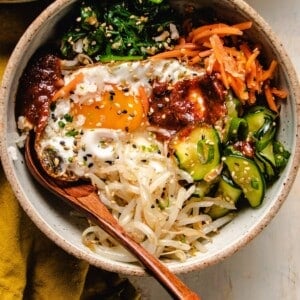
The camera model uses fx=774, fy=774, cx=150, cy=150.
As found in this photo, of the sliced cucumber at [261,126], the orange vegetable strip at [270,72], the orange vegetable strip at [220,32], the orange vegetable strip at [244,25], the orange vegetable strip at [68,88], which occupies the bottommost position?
the orange vegetable strip at [68,88]

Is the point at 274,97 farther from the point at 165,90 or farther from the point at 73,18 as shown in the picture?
the point at 73,18

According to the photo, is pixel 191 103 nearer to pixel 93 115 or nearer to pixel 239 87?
pixel 239 87

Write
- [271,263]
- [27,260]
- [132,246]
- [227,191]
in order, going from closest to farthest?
[132,246] < [227,191] < [27,260] < [271,263]

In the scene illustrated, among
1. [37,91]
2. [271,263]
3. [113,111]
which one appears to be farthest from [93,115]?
[271,263]

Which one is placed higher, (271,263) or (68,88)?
(68,88)

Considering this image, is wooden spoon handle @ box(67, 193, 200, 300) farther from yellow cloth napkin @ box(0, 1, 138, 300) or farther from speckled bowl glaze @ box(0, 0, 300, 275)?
yellow cloth napkin @ box(0, 1, 138, 300)

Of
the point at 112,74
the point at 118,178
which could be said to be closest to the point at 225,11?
the point at 112,74

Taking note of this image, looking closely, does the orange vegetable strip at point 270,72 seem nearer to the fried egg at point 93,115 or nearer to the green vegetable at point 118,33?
the fried egg at point 93,115

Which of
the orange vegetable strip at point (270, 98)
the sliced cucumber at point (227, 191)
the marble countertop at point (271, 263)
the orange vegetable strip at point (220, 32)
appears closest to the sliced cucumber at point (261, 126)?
the orange vegetable strip at point (270, 98)
